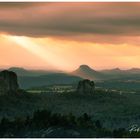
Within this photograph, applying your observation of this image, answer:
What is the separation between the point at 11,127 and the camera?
10950cm

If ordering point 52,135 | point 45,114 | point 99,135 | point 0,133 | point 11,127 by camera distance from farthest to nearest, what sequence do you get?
point 45,114
point 11,127
point 0,133
point 99,135
point 52,135

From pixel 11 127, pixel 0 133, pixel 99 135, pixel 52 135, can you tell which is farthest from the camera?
pixel 11 127

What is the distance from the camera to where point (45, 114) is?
116688 mm

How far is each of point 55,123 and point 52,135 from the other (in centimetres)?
2081

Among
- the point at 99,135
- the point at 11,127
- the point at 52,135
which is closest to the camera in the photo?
the point at 52,135

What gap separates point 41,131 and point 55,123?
1246 centimetres

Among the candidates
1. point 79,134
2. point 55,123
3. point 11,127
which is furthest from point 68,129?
point 11,127

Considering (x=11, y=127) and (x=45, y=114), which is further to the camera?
(x=45, y=114)

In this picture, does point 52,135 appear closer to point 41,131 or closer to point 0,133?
point 41,131

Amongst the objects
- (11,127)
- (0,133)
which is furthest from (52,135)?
(11,127)

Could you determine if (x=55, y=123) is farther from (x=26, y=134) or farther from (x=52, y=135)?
(x=52, y=135)

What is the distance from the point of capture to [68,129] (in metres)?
89.2

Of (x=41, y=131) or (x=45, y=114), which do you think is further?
(x=45, y=114)

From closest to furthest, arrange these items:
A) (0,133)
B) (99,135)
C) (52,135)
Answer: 1. (52,135)
2. (99,135)
3. (0,133)
